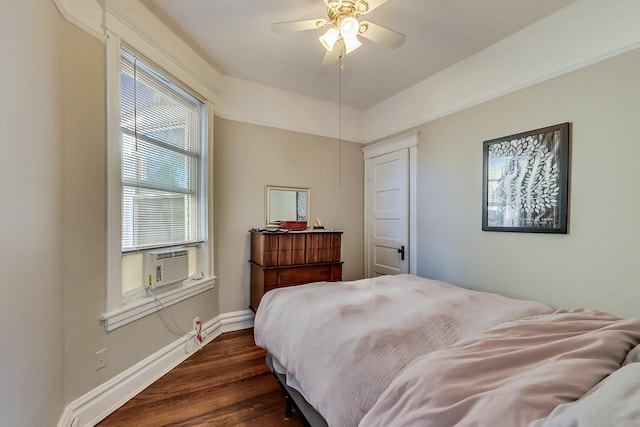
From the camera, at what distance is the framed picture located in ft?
6.84

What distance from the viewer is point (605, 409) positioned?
0.58 m

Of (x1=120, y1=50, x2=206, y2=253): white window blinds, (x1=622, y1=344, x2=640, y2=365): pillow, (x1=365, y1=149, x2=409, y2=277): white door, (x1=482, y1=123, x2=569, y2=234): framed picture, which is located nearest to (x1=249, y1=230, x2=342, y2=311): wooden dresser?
(x1=120, y1=50, x2=206, y2=253): white window blinds

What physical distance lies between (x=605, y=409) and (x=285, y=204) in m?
3.06

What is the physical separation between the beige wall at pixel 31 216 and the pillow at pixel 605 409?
1777mm

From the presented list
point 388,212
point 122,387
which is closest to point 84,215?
point 122,387

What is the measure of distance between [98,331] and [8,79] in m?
1.42

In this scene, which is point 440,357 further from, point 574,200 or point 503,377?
point 574,200

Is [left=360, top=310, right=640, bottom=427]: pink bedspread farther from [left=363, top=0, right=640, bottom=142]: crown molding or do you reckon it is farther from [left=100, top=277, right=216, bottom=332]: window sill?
[left=363, top=0, right=640, bottom=142]: crown molding

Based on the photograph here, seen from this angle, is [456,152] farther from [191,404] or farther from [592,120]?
[191,404]

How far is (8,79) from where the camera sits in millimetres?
1127

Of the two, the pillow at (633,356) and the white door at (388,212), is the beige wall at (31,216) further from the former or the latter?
the white door at (388,212)

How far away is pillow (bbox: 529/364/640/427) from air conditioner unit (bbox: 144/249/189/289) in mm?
2335

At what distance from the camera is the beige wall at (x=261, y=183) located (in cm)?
305

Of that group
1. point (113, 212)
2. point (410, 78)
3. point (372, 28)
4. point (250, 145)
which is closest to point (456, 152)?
point (410, 78)
